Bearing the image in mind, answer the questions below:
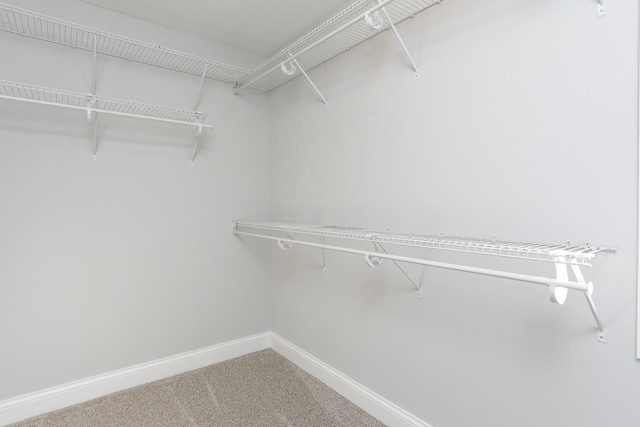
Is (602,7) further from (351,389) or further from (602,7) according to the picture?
(351,389)

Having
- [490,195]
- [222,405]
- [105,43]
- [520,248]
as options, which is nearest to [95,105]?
[105,43]

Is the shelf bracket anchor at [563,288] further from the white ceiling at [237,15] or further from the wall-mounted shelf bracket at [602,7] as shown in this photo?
the white ceiling at [237,15]

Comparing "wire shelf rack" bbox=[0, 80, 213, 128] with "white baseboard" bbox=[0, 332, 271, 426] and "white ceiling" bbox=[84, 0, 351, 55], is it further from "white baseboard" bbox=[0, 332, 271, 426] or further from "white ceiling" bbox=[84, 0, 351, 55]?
"white baseboard" bbox=[0, 332, 271, 426]

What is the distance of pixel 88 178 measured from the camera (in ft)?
6.37

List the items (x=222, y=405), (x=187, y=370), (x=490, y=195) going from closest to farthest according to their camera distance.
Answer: (x=490, y=195) < (x=222, y=405) < (x=187, y=370)

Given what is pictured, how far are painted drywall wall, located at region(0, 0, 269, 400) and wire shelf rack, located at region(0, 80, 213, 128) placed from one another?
61 mm

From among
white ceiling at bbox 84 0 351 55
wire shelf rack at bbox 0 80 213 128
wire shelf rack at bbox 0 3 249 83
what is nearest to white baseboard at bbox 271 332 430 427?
wire shelf rack at bbox 0 80 213 128

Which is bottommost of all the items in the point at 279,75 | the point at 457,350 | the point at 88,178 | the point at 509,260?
the point at 457,350

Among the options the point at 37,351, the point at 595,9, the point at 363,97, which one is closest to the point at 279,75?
the point at 363,97

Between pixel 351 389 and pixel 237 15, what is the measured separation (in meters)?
2.33

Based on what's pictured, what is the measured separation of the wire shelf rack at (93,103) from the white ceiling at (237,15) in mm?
543

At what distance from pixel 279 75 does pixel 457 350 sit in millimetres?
2045

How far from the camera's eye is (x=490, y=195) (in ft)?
4.18

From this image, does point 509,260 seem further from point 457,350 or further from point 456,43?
point 456,43
